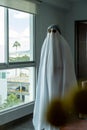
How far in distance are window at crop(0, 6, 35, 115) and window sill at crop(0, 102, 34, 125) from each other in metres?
0.06

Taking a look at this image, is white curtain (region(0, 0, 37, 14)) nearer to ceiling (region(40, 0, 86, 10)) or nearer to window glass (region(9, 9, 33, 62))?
window glass (region(9, 9, 33, 62))

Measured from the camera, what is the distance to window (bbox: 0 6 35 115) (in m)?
3.73

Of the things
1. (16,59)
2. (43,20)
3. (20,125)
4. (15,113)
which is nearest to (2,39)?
(16,59)

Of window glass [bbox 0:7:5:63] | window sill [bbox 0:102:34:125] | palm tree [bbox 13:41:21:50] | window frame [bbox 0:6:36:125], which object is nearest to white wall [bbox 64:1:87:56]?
window frame [bbox 0:6:36:125]

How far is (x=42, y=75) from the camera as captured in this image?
2980 mm

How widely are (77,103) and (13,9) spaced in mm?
3578

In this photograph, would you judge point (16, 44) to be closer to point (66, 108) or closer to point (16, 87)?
point (16, 87)

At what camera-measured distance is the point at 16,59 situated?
13.1 ft

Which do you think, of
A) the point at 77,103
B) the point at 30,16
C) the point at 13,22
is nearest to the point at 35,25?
the point at 30,16

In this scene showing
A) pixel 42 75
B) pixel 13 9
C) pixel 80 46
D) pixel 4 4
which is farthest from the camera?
pixel 80 46

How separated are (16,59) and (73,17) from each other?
74.6 inches

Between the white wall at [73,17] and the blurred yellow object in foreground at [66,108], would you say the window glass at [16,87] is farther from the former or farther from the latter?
the blurred yellow object in foreground at [66,108]

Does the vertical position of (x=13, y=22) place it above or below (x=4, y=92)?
above

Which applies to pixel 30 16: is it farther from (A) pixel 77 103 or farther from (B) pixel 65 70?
(A) pixel 77 103
